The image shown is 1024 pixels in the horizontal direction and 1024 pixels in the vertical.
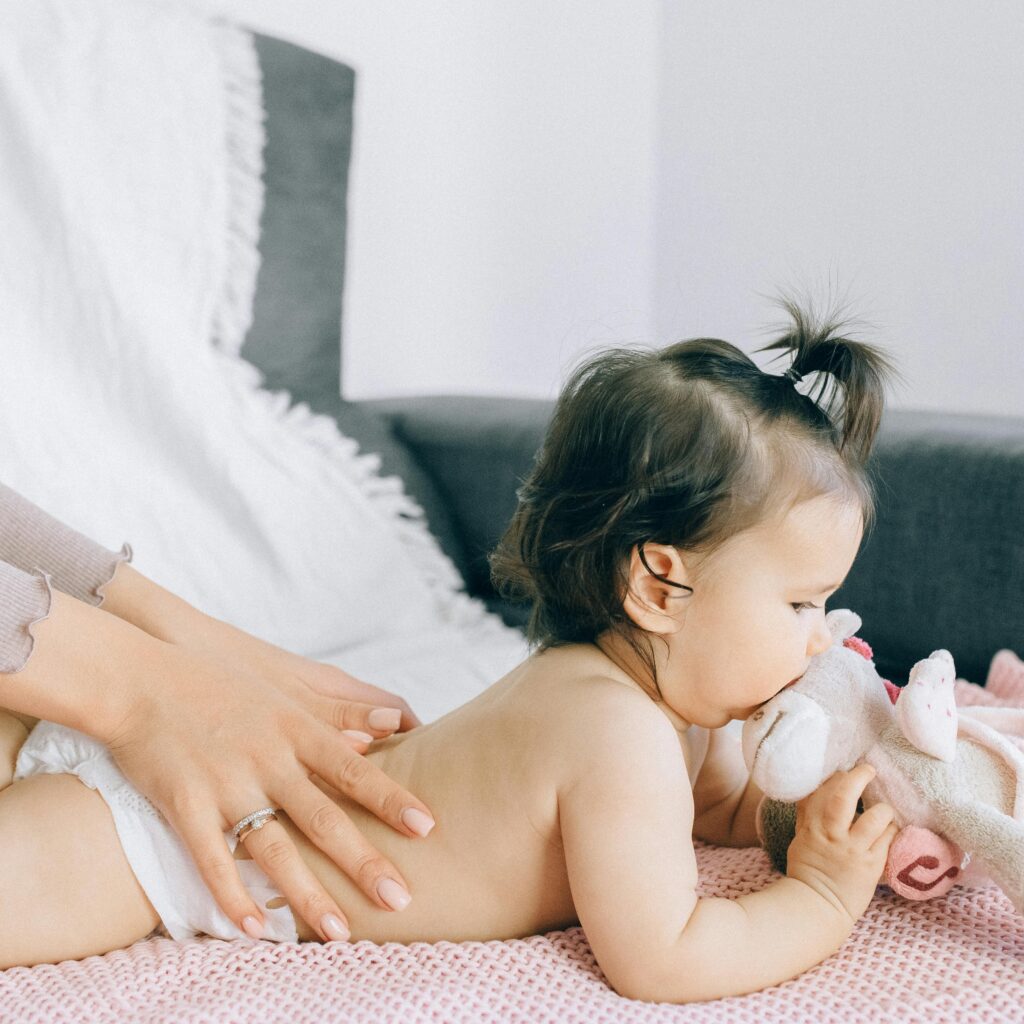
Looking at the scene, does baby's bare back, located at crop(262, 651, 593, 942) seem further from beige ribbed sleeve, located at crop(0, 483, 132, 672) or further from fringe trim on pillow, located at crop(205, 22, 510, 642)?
fringe trim on pillow, located at crop(205, 22, 510, 642)

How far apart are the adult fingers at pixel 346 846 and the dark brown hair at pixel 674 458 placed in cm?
18

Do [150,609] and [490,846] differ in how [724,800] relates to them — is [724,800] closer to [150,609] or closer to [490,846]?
[490,846]

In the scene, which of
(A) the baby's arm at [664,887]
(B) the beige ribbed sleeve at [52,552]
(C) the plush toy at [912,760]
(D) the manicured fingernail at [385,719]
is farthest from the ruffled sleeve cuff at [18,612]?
(C) the plush toy at [912,760]

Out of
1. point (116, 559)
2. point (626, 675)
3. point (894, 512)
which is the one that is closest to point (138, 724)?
point (116, 559)

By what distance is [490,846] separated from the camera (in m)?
0.73

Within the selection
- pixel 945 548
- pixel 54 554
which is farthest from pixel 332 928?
pixel 945 548

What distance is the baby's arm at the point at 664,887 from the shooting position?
2.16 ft

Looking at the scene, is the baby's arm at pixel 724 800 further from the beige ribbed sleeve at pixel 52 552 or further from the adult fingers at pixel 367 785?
the beige ribbed sleeve at pixel 52 552

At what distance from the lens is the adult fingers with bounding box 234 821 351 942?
2.31ft

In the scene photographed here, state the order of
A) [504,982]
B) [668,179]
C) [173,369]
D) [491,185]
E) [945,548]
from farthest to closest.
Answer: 1. [668,179]
2. [491,185]
3. [173,369]
4. [945,548]
5. [504,982]

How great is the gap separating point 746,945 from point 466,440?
843 millimetres

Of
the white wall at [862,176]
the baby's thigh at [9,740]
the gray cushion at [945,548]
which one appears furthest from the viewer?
the white wall at [862,176]

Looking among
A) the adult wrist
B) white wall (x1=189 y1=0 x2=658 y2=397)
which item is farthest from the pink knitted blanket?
white wall (x1=189 y1=0 x2=658 y2=397)

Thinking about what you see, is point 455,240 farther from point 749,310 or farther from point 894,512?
point 894,512
